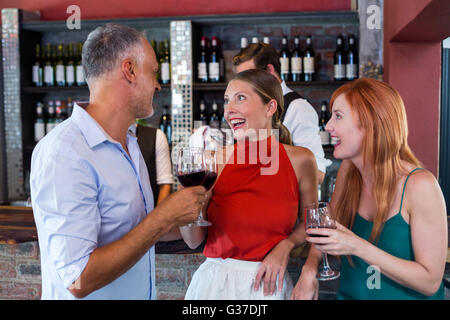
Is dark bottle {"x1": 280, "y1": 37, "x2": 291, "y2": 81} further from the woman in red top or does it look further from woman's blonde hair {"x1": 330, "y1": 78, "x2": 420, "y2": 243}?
woman's blonde hair {"x1": 330, "y1": 78, "x2": 420, "y2": 243}

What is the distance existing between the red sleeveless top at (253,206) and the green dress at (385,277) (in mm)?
251

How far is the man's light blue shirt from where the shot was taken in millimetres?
1004

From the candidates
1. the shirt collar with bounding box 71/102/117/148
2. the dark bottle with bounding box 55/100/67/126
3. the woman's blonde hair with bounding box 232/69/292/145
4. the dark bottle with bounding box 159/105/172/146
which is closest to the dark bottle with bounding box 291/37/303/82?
the dark bottle with bounding box 159/105/172/146

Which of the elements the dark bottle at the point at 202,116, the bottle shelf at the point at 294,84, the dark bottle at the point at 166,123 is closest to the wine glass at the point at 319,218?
the bottle shelf at the point at 294,84

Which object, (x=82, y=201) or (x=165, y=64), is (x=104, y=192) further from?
(x=165, y=64)

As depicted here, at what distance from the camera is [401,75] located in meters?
3.21

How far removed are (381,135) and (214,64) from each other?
96.0 inches

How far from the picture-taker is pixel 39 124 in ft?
13.0

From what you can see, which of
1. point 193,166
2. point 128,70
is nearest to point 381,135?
point 193,166

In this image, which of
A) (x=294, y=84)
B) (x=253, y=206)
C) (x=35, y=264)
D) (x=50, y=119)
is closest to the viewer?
(x=253, y=206)

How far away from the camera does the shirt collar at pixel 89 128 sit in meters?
1.14

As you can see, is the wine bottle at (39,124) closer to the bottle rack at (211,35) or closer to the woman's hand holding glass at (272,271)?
the bottle rack at (211,35)
